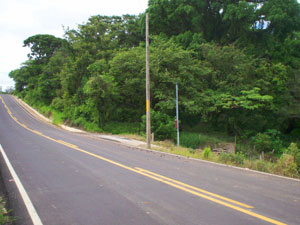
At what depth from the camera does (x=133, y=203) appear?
545 cm

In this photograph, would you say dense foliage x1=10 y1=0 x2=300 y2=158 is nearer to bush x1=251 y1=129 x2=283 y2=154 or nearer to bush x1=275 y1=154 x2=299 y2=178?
bush x1=251 y1=129 x2=283 y2=154

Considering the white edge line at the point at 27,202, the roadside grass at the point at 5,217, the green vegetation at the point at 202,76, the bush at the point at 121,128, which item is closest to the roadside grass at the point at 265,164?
the white edge line at the point at 27,202

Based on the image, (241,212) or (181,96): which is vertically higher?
(181,96)

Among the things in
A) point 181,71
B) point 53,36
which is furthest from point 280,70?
point 53,36

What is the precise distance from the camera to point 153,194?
6035 mm

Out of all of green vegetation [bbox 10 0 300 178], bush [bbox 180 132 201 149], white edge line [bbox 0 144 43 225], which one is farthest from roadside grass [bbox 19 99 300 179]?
white edge line [bbox 0 144 43 225]

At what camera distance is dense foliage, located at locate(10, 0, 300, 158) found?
1054 inches

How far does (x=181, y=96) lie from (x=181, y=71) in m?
2.64

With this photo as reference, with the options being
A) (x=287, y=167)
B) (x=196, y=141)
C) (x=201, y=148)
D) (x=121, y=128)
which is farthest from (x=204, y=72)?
(x=287, y=167)

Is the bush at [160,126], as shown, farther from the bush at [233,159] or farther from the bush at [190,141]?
the bush at [233,159]

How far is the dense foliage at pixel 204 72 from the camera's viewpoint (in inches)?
1054

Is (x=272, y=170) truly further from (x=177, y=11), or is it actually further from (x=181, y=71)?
(x=177, y=11)

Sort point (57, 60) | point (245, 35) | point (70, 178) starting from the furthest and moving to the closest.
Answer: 1. point (57, 60)
2. point (245, 35)
3. point (70, 178)

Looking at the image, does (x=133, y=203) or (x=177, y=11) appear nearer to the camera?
(x=133, y=203)
